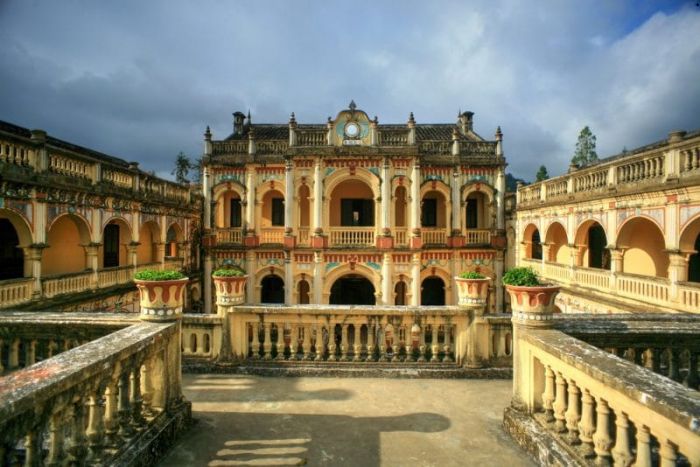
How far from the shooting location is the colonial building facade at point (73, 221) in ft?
31.0

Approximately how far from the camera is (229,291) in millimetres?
6141

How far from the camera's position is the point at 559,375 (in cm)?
365

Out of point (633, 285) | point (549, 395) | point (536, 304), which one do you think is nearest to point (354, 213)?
point (633, 285)

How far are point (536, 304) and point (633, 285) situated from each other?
9602mm

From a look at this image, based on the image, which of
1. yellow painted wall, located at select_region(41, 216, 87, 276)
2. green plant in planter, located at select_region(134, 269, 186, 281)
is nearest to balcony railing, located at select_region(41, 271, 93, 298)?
yellow painted wall, located at select_region(41, 216, 87, 276)

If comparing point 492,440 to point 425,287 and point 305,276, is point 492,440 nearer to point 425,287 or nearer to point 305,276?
point 305,276

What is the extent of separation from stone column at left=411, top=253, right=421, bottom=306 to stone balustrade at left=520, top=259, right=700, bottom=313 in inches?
223

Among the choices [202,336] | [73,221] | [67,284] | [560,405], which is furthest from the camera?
[73,221]

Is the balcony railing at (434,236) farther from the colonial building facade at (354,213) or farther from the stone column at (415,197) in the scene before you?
the stone column at (415,197)

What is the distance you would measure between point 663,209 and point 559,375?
9.62m

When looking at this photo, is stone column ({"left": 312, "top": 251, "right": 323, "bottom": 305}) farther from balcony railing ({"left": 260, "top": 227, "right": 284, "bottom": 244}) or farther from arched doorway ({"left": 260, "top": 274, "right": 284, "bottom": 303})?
arched doorway ({"left": 260, "top": 274, "right": 284, "bottom": 303})

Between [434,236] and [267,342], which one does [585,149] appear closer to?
[434,236]

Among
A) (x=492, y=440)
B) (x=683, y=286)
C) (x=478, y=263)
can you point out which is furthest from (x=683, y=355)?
(x=478, y=263)

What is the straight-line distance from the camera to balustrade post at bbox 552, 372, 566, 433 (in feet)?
11.8
